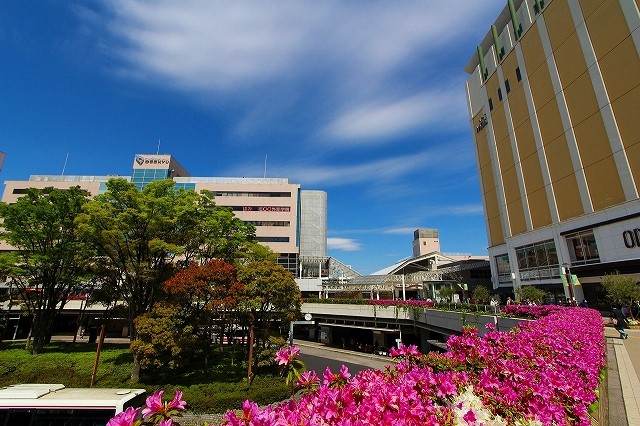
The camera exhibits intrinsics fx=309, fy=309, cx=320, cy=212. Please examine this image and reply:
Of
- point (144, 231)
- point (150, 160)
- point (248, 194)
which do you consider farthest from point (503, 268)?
point (150, 160)

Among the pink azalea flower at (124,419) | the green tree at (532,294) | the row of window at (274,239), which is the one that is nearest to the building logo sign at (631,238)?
the green tree at (532,294)

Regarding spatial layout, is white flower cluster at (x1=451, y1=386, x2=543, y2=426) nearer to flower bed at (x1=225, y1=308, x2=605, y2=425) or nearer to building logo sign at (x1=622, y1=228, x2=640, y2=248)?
flower bed at (x1=225, y1=308, x2=605, y2=425)

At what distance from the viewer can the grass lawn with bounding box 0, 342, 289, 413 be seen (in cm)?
1468

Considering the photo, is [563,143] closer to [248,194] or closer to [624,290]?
[624,290]

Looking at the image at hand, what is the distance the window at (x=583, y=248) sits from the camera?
2441 cm

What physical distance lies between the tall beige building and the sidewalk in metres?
10.5

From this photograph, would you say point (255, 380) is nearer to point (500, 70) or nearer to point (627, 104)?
point (627, 104)

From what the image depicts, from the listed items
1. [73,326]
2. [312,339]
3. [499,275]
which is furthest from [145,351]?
[73,326]

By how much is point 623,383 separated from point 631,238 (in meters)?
20.6

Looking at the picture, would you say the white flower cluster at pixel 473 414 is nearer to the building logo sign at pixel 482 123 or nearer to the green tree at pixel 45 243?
the green tree at pixel 45 243

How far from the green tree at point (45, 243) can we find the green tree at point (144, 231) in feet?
10.4

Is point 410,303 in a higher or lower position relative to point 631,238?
lower

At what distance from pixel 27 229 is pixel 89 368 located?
11853 millimetres

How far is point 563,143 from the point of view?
27.5 m
